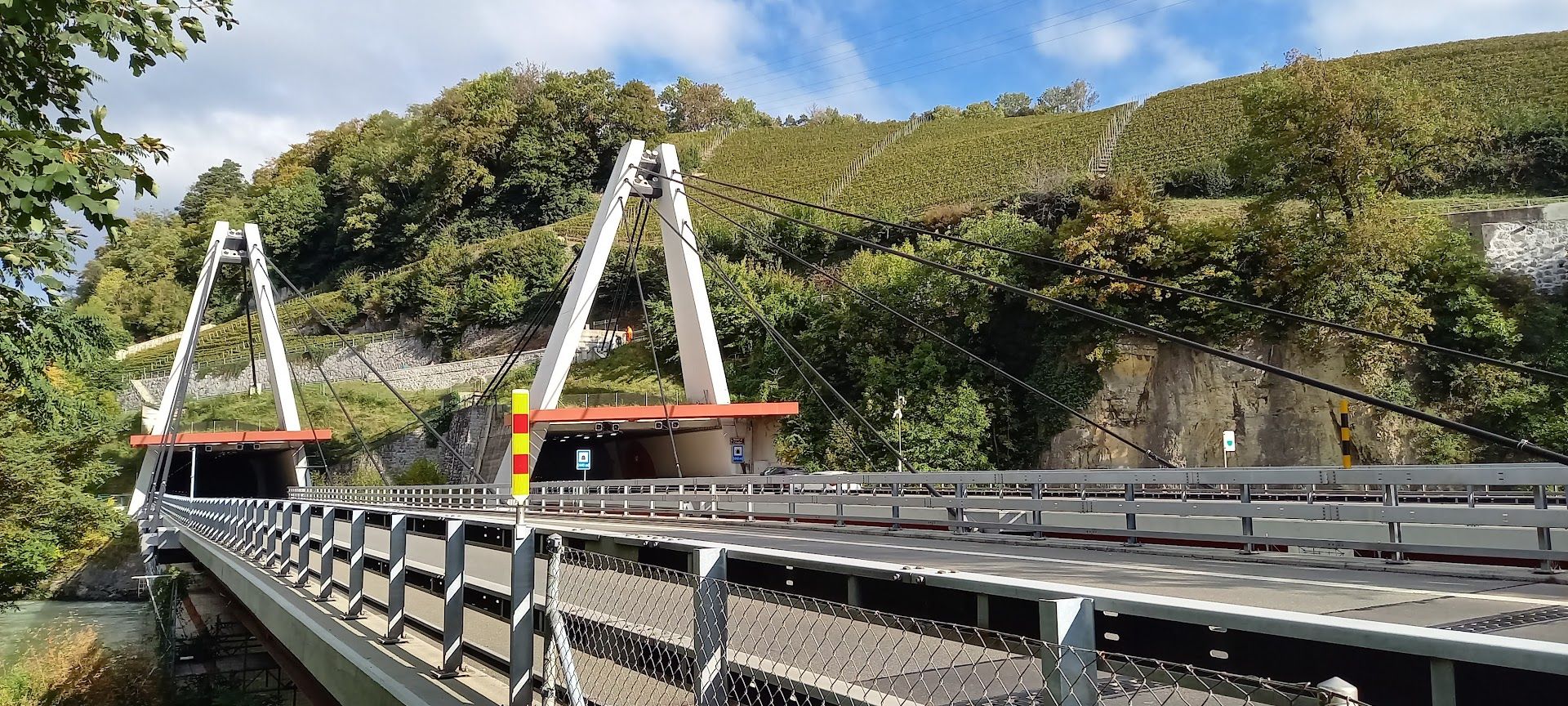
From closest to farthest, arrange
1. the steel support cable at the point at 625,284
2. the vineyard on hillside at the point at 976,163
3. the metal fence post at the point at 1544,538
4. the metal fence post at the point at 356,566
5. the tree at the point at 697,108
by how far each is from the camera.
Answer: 1. the metal fence post at the point at 356,566
2. the metal fence post at the point at 1544,538
3. the steel support cable at the point at 625,284
4. the vineyard on hillside at the point at 976,163
5. the tree at the point at 697,108

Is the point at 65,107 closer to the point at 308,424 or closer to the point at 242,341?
the point at 308,424

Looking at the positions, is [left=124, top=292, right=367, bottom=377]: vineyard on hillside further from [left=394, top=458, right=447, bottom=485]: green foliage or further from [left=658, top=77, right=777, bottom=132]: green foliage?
[left=658, top=77, right=777, bottom=132]: green foliage

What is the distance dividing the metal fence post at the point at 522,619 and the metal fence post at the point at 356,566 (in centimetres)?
346

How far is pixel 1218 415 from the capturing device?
2973cm

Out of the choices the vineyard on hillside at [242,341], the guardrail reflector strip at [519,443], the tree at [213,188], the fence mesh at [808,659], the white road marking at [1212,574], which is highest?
the tree at [213,188]

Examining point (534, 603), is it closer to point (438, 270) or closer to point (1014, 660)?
point (1014, 660)

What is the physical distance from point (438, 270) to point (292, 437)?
997 inches

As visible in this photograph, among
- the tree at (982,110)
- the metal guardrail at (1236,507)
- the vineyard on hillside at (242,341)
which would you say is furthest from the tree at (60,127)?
the tree at (982,110)

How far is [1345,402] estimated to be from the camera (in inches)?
1039

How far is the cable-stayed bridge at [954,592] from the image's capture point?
2.21 meters

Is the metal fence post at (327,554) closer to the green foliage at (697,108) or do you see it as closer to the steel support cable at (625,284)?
the steel support cable at (625,284)

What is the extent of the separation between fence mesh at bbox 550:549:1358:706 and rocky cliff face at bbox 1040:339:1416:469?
2756 centimetres

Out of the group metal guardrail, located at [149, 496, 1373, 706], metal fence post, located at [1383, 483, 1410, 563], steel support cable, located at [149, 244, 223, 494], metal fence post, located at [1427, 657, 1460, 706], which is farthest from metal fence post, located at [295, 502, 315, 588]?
steel support cable, located at [149, 244, 223, 494]

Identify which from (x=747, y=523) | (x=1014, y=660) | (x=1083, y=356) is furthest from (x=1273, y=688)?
Answer: (x=1083, y=356)
